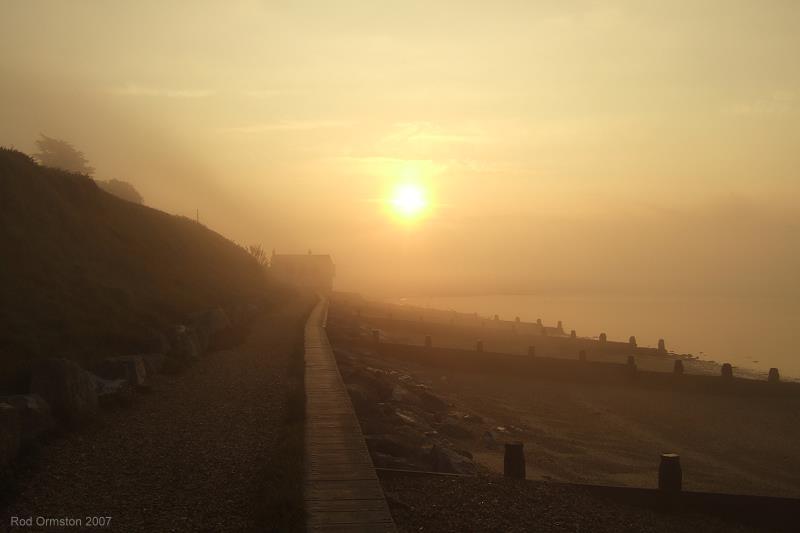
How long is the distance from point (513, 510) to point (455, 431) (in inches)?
357

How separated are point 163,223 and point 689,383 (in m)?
31.9

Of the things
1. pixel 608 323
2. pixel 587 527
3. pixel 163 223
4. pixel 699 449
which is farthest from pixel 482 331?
pixel 608 323

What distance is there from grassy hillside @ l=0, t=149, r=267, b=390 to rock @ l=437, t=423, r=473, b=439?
9.19 metres

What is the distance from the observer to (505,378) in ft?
98.8

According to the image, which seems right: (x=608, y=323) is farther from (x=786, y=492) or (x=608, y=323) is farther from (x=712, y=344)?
(x=786, y=492)

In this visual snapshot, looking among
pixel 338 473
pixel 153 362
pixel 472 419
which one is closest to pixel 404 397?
pixel 472 419

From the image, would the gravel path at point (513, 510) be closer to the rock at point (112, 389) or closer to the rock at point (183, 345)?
the rock at point (112, 389)

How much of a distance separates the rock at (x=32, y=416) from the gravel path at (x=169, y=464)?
35 centimetres

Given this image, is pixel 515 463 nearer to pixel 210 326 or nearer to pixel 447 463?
pixel 447 463

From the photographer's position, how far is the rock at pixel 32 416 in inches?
386

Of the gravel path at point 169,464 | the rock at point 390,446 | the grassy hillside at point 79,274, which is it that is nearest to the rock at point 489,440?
the rock at point 390,446

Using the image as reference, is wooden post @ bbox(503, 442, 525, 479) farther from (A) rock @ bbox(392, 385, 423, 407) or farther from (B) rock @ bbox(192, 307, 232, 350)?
(B) rock @ bbox(192, 307, 232, 350)

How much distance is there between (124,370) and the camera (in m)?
14.2

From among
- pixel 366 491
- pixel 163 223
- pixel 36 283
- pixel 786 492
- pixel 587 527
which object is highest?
pixel 163 223
